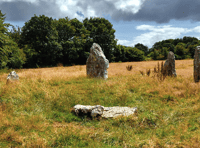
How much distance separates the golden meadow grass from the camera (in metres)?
4.67

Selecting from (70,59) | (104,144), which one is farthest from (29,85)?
(70,59)

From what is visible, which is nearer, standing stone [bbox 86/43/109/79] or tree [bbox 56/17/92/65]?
standing stone [bbox 86/43/109/79]

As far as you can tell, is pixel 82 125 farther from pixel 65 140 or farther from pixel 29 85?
pixel 29 85

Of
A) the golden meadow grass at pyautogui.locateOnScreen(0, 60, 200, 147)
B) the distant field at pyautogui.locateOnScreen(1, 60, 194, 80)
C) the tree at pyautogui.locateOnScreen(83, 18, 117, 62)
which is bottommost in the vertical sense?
the golden meadow grass at pyautogui.locateOnScreen(0, 60, 200, 147)

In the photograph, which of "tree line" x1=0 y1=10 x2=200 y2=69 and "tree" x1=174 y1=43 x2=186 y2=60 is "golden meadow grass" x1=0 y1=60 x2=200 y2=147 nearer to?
"tree line" x1=0 y1=10 x2=200 y2=69

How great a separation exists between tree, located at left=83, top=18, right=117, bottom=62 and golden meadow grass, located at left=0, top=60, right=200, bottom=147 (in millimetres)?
23038

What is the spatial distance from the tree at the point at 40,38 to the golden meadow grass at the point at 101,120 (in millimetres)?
15644

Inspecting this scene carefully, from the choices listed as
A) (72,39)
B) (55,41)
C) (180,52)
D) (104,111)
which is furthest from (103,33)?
(104,111)

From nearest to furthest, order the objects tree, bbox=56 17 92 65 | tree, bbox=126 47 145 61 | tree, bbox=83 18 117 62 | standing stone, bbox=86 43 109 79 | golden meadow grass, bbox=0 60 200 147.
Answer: golden meadow grass, bbox=0 60 200 147, standing stone, bbox=86 43 109 79, tree, bbox=56 17 92 65, tree, bbox=83 18 117 62, tree, bbox=126 47 145 61

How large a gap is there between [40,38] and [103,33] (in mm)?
12854

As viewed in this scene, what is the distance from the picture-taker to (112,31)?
34.3 meters

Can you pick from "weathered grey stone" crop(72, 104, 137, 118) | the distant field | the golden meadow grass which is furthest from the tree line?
"weathered grey stone" crop(72, 104, 137, 118)

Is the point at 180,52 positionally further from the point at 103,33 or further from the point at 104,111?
the point at 104,111

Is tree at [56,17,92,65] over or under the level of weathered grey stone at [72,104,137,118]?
over
